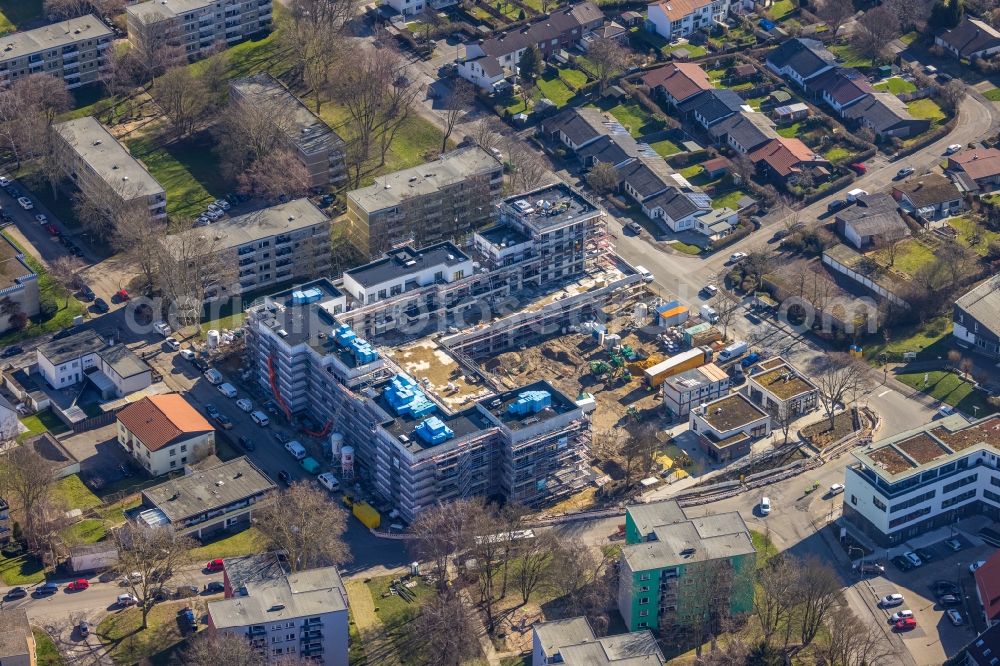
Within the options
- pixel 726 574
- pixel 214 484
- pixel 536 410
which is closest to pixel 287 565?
pixel 214 484

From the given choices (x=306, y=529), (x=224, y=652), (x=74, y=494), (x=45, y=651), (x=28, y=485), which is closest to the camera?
(x=224, y=652)

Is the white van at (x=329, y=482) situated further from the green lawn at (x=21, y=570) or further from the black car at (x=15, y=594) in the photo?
the black car at (x=15, y=594)

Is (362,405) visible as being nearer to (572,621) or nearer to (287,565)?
(287,565)

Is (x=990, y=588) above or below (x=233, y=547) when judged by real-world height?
above

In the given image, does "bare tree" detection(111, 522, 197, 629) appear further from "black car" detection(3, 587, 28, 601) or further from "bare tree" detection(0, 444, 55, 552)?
"black car" detection(3, 587, 28, 601)

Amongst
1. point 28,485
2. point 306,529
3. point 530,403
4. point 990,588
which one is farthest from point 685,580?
point 28,485

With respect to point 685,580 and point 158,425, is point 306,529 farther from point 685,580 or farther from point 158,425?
point 685,580

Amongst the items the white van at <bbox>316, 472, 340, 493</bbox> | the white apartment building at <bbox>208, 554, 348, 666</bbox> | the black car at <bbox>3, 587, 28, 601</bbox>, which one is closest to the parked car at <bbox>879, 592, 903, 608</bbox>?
the white apartment building at <bbox>208, 554, 348, 666</bbox>

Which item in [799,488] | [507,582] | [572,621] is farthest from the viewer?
[799,488]
